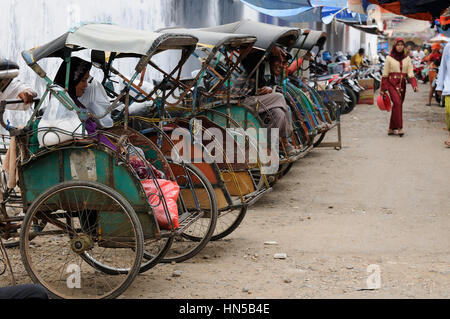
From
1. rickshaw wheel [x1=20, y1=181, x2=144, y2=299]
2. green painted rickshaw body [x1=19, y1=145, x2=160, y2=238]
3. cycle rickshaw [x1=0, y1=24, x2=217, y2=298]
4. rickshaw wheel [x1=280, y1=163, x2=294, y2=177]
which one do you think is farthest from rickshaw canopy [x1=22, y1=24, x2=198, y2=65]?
rickshaw wheel [x1=280, y1=163, x2=294, y2=177]

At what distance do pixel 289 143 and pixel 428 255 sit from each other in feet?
10.4

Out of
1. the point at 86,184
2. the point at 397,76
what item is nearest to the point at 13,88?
the point at 86,184

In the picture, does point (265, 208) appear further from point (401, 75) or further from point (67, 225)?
point (401, 75)

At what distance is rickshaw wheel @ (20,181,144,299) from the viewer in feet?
14.1

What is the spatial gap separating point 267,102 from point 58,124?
12.6 ft

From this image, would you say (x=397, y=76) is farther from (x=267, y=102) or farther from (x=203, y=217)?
(x=203, y=217)

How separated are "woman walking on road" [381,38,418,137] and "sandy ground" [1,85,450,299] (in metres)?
2.99

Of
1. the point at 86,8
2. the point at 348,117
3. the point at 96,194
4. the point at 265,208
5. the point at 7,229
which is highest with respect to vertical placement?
the point at 86,8

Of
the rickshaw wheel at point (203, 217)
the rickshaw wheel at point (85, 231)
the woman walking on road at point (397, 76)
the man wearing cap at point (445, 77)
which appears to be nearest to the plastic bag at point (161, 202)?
the rickshaw wheel at point (85, 231)

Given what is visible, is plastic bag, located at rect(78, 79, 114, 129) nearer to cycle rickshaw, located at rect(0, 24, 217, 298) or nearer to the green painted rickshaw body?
cycle rickshaw, located at rect(0, 24, 217, 298)

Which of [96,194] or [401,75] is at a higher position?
[96,194]

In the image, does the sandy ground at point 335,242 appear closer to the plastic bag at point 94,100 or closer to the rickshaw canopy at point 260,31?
the plastic bag at point 94,100

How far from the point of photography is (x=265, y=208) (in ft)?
23.9
